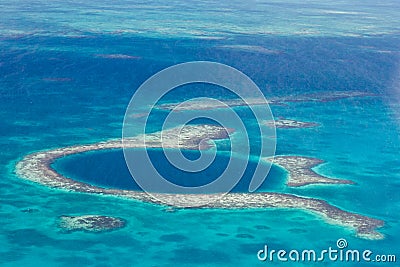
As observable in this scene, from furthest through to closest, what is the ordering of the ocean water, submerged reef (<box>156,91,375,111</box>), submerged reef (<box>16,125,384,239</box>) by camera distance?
submerged reef (<box>156,91,375,111</box>) < submerged reef (<box>16,125,384,239</box>) < the ocean water

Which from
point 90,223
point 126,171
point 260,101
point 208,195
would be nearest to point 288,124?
point 260,101

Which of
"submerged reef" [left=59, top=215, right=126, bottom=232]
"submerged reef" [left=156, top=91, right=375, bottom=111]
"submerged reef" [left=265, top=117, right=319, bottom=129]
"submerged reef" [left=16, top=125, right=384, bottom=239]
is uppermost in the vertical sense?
"submerged reef" [left=156, top=91, right=375, bottom=111]

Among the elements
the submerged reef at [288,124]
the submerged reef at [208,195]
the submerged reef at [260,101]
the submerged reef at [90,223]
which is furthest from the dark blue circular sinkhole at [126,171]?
the submerged reef at [260,101]

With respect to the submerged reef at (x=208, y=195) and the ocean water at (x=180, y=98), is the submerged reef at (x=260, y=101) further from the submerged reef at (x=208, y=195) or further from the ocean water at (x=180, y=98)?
the submerged reef at (x=208, y=195)

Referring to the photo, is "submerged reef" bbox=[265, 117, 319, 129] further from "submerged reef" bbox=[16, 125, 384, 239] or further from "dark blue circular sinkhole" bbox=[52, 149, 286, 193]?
"dark blue circular sinkhole" bbox=[52, 149, 286, 193]

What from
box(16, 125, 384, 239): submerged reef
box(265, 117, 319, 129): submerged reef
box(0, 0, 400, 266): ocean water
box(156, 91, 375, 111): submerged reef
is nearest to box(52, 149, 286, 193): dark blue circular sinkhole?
box(0, 0, 400, 266): ocean water

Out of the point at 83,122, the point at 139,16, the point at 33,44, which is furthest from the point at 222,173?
the point at 139,16

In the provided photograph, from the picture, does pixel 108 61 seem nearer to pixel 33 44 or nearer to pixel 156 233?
pixel 33 44
